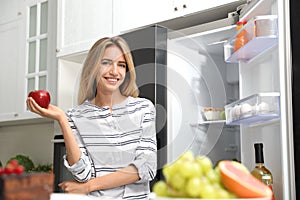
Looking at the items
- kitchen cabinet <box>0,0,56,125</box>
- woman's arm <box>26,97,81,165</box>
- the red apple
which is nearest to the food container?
woman's arm <box>26,97,81,165</box>

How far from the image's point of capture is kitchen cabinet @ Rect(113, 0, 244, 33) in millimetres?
1963

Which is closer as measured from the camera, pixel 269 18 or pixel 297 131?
pixel 297 131

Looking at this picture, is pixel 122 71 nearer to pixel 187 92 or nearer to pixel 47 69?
pixel 187 92

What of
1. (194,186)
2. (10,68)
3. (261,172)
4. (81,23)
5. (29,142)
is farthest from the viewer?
(29,142)

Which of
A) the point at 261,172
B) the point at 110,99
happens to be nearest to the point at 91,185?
the point at 110,99

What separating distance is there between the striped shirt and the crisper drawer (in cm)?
42

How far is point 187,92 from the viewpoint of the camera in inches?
75.2

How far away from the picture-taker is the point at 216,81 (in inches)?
74.0

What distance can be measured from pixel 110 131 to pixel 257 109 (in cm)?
71

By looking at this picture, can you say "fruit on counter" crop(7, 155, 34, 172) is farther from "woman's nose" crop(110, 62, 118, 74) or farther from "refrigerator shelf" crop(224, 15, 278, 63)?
"refrigerator shelf" crop(224, 15, 278, 63)

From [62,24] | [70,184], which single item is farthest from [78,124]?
[62,24]

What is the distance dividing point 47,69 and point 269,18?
74.4 inches

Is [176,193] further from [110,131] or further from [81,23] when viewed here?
[81,23]

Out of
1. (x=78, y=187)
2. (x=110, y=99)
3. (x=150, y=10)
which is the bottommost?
(x=78, y=187)
